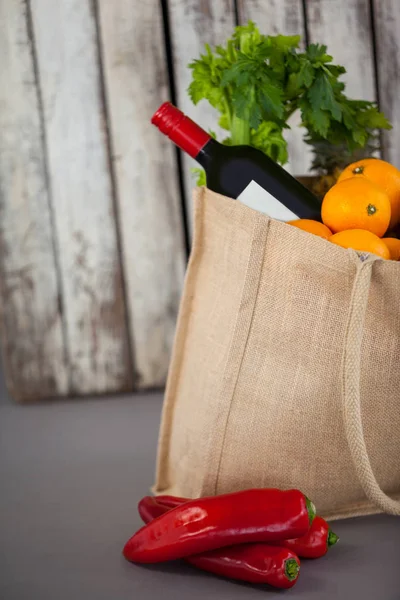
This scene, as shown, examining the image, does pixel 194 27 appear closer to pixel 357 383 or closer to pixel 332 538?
pixel 357 383

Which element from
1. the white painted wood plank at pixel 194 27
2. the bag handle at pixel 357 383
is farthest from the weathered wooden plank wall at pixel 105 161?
the bag handle at pixel 357 383

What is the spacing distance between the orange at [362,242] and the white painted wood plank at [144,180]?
0.78 m

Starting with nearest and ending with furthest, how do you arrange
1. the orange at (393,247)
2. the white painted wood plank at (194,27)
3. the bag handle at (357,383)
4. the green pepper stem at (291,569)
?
the green pepper stem at (291,569) < the bag handle at (357,383) < the orange at (393,247) < the white painted wood plank at (194,27)

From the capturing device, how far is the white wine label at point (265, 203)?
3.56 ft

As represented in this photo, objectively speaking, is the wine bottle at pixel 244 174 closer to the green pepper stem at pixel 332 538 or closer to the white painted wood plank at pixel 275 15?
the green pepper stem at pixel 332 538

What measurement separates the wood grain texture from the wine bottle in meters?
0.71

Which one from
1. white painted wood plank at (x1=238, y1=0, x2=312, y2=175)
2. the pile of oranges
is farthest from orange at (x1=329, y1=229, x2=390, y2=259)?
white painted wood plank at (x1=238, y1=0, x2=312, y2=175)

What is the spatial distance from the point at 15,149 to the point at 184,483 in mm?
927

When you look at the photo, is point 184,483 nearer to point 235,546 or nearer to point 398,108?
point 235,546

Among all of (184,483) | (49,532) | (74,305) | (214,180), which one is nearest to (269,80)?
(214,180)

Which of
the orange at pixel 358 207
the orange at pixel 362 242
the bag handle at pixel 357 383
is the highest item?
the orange at pixel 358 207

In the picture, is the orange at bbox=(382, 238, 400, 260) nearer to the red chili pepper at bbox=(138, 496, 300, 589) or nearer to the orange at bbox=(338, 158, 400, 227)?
the orange at bbox=(338, 158, 400, 227)

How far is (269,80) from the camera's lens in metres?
A: 1.13

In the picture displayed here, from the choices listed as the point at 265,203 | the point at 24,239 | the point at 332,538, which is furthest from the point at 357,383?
the point at 24,239
